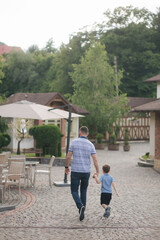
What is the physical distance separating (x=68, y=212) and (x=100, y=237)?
7.33 ft

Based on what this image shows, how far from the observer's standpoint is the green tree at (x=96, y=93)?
3428cm

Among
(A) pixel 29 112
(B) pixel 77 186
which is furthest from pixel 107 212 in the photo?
(A) pixel 29 112

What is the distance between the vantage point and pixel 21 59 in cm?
5772

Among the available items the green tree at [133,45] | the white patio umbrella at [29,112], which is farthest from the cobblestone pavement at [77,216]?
the green tree at [133,45]

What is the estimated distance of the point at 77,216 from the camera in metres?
9.01

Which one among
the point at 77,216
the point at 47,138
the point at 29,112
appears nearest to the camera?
the point at 77,216

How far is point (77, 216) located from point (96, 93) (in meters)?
26.0

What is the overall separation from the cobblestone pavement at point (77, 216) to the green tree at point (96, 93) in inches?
803

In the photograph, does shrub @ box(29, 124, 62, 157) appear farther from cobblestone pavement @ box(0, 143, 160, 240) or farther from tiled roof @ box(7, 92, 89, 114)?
tiled roof @ box(7, 92, 89, 114)

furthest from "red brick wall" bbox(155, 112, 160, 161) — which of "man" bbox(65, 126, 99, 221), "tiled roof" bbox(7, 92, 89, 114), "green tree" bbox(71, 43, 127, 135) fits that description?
"green tree" bbox(71, 43, 127, 135)

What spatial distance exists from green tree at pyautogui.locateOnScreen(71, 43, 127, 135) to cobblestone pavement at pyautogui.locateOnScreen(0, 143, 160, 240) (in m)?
20.4

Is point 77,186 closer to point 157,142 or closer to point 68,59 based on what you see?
point 157,142

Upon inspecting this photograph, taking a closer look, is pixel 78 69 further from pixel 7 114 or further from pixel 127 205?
pixel 127 205

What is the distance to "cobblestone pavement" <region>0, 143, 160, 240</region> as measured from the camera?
24.5 feet
